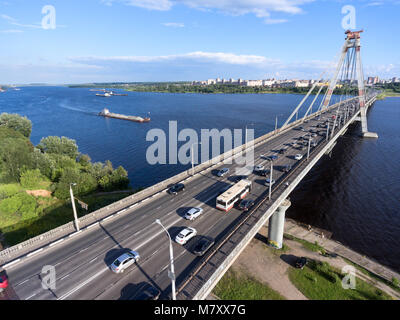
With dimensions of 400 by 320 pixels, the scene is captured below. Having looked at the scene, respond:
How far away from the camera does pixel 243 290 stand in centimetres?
2962

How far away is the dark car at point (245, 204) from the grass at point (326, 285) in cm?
1188

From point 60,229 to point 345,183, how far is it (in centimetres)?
6723

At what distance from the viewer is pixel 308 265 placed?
113ft

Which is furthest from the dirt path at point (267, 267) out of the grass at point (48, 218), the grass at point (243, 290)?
the grass at point (48, 218)

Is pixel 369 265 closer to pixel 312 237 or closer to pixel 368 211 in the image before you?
pixel 312 237

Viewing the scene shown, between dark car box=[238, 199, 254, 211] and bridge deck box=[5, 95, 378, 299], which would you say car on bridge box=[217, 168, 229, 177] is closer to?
bridge deck box=[5, 95, 378, 299]

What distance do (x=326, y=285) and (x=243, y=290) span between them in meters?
11.8

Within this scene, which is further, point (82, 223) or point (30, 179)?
point (30, 179)

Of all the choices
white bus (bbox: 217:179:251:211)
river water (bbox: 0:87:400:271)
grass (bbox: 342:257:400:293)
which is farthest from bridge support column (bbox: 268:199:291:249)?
river water (bbox: 0:87:400:271)

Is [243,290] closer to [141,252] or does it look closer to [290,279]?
[290,279]

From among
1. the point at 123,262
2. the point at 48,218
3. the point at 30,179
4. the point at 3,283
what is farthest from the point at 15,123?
the point at 123,262

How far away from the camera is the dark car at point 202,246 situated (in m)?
22.9

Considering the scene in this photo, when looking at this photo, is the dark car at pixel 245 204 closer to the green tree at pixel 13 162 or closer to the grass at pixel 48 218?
the grass at pixel 48 218
